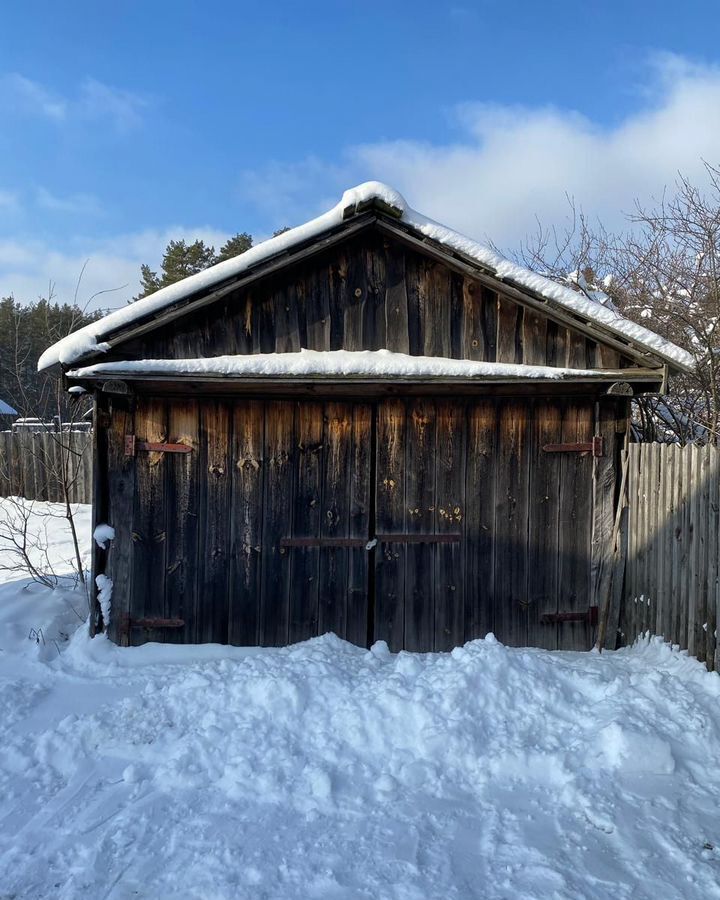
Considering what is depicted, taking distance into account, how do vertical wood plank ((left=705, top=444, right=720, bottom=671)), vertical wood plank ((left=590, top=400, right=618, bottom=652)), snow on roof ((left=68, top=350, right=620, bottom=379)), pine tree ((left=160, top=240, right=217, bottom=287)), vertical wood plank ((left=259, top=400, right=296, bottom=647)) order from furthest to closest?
pine tree ((left=160, top=240, right=217, bottom=287)), vertical wood plank ((left=590, top=400, right=618, bottom=652)), vertical wood plank ((left=259, top=400, right=296, bottom=647)), snow on roof ((left=68, top=350, right=620, bottom=379)), vertical wood plank ((left=705, top=444, right=720, bottom=671))

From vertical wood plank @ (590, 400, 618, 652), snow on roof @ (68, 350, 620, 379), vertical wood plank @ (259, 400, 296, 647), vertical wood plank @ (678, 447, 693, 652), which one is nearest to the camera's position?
vertical wood plank @ (678, 447, 693, 652)

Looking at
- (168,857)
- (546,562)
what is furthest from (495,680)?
(168,857)

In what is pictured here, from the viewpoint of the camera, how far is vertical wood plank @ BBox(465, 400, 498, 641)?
5.57 metres

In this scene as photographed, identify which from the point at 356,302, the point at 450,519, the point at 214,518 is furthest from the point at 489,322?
the point at 214,518

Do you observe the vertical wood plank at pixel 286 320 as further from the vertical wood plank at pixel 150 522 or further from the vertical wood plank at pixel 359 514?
the vertical wood plank at pixel 150 522

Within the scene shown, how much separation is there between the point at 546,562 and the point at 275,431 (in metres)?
2.87

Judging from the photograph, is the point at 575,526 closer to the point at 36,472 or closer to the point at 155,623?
the point at 155,623

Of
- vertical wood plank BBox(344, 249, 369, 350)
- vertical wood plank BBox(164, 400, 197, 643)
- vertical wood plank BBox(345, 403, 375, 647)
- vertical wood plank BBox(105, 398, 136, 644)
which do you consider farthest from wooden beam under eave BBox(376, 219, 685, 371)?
vertical wood plank BBox(105, 398, 136, 644)

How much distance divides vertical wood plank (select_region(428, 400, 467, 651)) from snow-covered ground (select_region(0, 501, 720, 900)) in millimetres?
679

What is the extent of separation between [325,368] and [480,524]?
2083 millimetres

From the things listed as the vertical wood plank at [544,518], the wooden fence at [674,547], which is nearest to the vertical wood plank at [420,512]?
the vertical wood plank at [544,518]

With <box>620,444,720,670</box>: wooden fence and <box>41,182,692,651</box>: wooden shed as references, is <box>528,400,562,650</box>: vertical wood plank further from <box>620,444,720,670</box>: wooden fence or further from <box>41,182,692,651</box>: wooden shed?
<box>620,444,720,670</box>: wooden fence

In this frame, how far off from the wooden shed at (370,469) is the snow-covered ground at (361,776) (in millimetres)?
595

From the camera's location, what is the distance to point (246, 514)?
551cm
